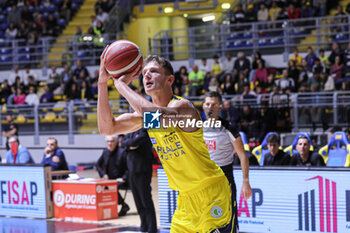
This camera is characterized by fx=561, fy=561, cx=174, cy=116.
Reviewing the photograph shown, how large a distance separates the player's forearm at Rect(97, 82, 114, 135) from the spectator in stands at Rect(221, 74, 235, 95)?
13076mm

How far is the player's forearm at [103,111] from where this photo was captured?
3602 millimetres

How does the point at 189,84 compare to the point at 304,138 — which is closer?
the point at 304,138

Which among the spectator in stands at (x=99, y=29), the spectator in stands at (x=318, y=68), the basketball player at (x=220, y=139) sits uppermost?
the spectator in stands at (x=99, y=29)

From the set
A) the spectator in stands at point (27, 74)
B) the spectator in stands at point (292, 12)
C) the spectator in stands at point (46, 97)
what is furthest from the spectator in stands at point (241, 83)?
the spectator in stands at point (27, 74)

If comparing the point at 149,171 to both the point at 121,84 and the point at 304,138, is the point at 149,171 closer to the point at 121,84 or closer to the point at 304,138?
the point at 304,138

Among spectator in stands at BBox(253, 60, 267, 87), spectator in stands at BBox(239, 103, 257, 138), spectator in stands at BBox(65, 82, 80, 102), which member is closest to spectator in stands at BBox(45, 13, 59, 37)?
spectator in stands at BBox(65, 82, 80, 102)

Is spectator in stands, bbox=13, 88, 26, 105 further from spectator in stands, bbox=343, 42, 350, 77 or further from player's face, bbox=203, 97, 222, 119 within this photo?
player's face, bbox=203, 97, 222, 119

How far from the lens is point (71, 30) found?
2428 centimetres

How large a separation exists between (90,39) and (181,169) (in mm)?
17644

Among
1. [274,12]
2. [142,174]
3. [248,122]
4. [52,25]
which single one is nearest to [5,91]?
[52,25]

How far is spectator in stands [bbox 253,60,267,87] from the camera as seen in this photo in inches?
660

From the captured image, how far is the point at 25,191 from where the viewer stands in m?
10.3

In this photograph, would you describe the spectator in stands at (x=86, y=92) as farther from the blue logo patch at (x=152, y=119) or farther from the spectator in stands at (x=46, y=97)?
the blue logo patch at (x=152, y=119)

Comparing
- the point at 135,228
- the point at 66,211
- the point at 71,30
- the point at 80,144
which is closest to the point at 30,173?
the point at 66,211
